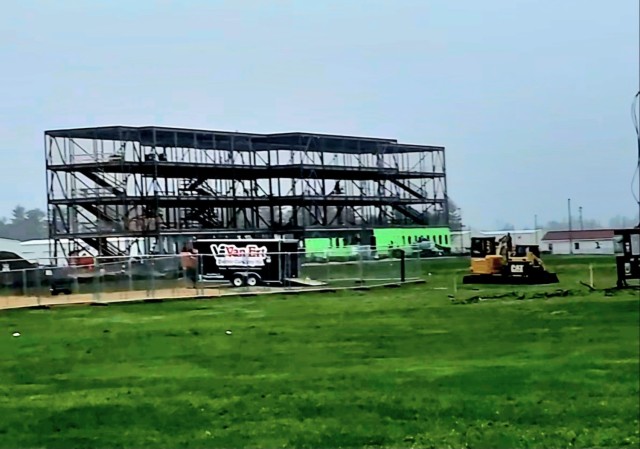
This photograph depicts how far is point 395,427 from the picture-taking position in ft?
11.2

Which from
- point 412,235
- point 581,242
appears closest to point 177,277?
point 412,235

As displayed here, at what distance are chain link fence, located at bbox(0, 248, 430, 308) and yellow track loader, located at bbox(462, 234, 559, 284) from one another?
1.13 feet

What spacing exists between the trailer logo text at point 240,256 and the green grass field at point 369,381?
2.75 meters

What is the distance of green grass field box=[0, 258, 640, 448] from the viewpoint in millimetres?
3213

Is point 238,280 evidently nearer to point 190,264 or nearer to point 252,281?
point 252,281

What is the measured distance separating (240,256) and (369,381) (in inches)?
239

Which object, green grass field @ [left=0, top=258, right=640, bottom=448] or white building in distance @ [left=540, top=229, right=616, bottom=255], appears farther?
green grass field @ [left=0, top=258, right=640, bottom=448]

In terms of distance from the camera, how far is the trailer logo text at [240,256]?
830 cm

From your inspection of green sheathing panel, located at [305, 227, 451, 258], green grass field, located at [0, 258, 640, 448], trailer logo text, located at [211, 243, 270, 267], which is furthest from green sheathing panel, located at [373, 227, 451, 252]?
trailer logo text, located at [211, 243, 270, 267]

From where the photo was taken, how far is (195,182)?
434cm

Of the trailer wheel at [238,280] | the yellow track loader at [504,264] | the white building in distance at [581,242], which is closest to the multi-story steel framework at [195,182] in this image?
the yellow track loader at [504,264]

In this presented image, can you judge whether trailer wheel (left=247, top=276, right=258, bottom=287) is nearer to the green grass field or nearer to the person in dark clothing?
the person in dark clothing

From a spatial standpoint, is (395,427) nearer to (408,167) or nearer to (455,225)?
(455,225)

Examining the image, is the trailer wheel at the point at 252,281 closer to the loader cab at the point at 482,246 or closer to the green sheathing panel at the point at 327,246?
the green sheathing panel at the point at 327,246
